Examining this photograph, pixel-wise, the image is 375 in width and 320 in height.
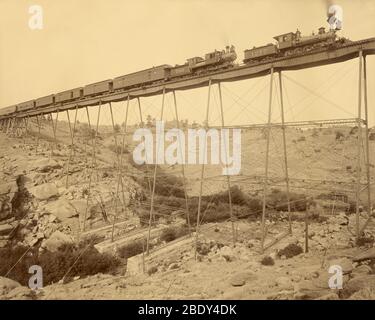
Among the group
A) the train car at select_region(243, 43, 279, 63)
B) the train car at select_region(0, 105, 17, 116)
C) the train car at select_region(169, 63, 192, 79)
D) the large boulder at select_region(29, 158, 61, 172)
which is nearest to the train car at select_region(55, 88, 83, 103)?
the large boulder at select_region(29, 158, 61, 172)

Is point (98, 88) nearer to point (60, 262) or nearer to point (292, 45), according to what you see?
point (60, 262)

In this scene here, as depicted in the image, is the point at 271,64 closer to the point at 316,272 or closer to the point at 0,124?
the point at 316,272

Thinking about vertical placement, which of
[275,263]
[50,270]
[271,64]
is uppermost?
[271,64]

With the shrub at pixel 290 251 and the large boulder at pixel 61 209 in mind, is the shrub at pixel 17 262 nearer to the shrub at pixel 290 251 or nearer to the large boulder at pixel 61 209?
the large boulder at pixel 61 209

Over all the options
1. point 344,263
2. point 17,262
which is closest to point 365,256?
→ point 344,263

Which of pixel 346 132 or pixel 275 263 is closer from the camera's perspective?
pixel 275 263

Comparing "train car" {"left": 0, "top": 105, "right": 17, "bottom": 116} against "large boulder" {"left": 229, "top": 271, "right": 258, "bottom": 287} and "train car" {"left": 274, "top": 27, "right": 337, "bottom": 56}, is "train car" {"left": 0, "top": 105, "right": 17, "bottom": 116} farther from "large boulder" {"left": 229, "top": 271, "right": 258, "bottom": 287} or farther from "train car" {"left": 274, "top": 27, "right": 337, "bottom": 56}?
"large boulder" {"left": 229, "top": 271, "right": 258, "bottom": 287}
